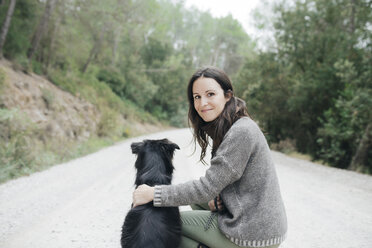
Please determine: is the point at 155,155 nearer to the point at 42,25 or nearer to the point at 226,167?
the point at 226,167

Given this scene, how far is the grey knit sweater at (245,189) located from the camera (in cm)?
172

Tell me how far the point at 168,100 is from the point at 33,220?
31.7m

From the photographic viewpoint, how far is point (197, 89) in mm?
2115

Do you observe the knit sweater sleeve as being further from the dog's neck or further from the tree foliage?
the tree foliage

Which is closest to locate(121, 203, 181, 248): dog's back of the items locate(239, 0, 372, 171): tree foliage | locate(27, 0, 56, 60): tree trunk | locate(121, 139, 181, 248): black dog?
locate(121, 139, 181, 248): black dog

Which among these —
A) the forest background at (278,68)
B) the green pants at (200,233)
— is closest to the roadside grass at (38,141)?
the forest background at (278,68)

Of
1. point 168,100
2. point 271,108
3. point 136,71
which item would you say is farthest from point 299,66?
point 168,100

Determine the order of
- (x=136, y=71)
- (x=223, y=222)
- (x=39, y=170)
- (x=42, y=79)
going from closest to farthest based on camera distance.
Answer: (x=223, y=222)
(x=39, y=170)
(x=42, y=79)
(x=136, y=71)

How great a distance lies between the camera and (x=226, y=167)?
1.71 metres

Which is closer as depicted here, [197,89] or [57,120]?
[197,89]

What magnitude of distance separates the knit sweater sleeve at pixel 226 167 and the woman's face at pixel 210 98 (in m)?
0.29

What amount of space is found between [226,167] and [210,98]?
0.61m

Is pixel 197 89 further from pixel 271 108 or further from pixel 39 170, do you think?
pixel 271 108

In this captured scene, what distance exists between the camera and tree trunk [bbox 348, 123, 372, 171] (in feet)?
31.3
